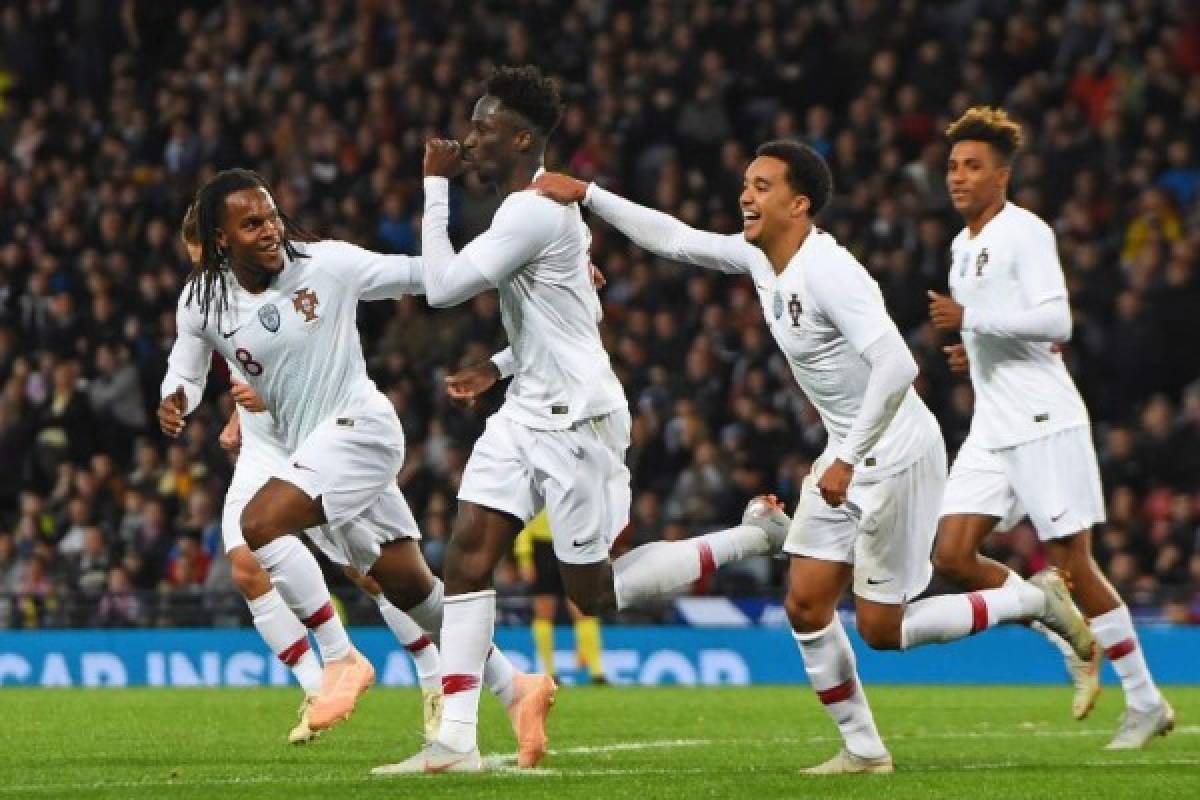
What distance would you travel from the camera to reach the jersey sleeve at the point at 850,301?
8.09m

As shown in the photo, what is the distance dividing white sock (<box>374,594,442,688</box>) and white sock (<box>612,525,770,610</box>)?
157cm

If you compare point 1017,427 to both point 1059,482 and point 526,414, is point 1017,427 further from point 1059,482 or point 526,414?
point 526,414

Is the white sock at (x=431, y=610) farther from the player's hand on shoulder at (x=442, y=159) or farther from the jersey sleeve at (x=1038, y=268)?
the jersey sleeve at (x=1038, y=268)

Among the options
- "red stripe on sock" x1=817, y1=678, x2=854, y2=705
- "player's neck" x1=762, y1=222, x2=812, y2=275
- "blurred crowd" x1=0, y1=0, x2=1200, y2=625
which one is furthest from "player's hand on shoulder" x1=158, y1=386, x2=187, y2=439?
"blurred crowd" x1=0, y1=0, x2=1200, y2=625

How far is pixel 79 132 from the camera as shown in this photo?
2420 cm

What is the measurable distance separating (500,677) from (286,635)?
2330 millimetres

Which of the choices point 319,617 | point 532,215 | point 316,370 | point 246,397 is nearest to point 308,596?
point 319,617

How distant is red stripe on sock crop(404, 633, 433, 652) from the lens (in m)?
10.5

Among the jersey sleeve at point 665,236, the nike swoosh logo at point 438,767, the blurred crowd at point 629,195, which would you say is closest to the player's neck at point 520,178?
the jersey sleeve at point 665,236

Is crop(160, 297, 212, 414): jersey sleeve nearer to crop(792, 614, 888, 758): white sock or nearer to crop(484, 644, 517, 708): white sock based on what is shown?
crop(484, 644, 517, 708): white sock

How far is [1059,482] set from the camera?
1037 cm

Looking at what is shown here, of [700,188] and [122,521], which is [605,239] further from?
[122,521]

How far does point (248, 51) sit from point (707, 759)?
1641cm

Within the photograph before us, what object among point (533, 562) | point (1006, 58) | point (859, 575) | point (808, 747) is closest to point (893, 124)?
point (1006, 58)
